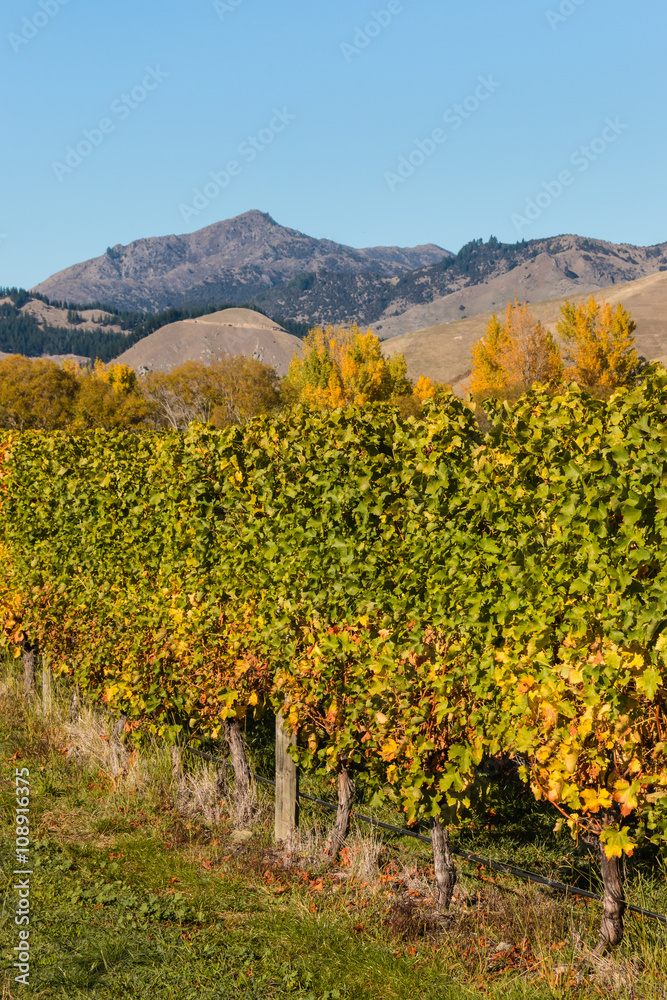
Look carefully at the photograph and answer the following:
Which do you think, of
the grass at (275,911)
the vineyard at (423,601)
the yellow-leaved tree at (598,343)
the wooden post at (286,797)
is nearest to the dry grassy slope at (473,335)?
the yellow-leaved tree at (598,343)

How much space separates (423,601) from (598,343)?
57.4m

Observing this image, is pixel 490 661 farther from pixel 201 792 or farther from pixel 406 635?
pixel 201 792

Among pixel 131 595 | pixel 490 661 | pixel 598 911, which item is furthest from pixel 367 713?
pixel 131 595

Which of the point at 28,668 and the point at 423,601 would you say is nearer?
the point at 423,601

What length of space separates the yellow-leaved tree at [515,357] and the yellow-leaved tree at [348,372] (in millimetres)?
7123

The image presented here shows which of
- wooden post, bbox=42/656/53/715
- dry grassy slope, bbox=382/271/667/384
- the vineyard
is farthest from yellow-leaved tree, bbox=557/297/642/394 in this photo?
dry grassy slope, bbox=382/271/667/384

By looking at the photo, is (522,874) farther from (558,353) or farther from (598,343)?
(558,353)

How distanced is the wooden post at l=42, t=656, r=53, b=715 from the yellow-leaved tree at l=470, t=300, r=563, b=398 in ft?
171

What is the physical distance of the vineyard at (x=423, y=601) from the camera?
403 cm

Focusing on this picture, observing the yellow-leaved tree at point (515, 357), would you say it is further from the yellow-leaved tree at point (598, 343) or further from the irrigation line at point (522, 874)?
the irrigation line at point (522, 874)

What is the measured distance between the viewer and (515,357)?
196 feet

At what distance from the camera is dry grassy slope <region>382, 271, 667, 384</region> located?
121 m

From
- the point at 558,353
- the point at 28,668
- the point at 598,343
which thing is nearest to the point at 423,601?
the point at 28,668

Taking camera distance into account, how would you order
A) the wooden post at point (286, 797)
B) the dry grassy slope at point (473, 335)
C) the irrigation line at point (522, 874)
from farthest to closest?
the dry grassy slope at point (473, 335) → the wooden post at point (286, 797) → the irrigation line at point (522, 874)
